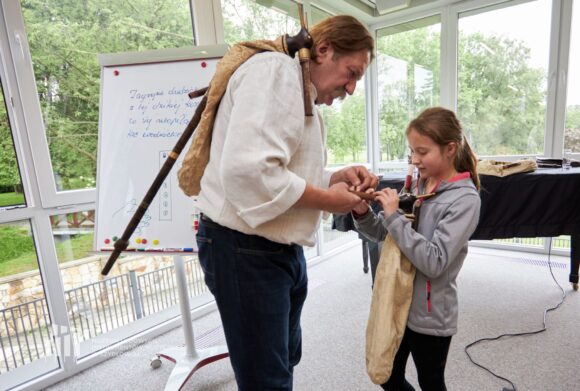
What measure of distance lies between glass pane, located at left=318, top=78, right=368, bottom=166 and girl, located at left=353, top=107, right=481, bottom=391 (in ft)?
7.55

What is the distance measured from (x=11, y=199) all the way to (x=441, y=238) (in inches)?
76.3

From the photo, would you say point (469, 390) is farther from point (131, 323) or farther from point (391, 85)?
point (391, 85)

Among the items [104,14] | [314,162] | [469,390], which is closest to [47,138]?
[104,14]

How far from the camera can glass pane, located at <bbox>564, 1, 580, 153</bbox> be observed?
2713mm

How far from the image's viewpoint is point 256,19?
271 cm

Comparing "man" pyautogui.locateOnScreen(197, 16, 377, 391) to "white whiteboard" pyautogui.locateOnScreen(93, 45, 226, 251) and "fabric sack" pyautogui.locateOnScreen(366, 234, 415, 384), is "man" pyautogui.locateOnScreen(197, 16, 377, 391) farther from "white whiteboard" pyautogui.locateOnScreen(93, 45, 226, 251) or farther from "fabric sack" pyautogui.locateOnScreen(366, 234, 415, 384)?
"white whiteboard" pyautogui.locateOnScreen(93, 45, 226, 251)

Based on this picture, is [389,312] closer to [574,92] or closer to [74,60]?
[74,60]

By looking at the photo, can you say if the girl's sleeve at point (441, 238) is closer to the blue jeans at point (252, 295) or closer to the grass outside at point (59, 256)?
the blue jeans at point (252, 295)

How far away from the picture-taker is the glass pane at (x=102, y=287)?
6.09ft

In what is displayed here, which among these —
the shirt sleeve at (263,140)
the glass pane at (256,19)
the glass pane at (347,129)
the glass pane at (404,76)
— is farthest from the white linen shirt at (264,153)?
the glass pane at (404,76)

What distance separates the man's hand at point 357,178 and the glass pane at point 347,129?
2.38 metres

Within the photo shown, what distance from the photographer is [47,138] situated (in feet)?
5.62

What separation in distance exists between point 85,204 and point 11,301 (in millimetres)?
596

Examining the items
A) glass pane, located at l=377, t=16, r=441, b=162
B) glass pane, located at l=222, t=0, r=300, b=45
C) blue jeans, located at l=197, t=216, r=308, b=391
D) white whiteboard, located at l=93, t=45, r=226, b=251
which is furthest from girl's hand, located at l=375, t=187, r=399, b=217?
glass pane, located at l=377, t=16, r=441, b=162
